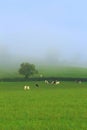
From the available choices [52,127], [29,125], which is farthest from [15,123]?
[52,127]

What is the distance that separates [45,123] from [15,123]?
4.52 feet

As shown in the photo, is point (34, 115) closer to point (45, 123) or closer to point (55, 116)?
point (55, 116)

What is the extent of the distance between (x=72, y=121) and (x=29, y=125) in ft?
7.97

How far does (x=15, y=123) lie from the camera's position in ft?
60.0

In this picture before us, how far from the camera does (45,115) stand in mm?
21500

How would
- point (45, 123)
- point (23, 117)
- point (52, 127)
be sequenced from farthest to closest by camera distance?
point (23, 117), point (45, 123), point (52, 127)

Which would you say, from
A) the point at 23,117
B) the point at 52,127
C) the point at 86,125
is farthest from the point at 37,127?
the point at 23,117

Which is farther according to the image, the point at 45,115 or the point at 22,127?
the point at 45,115

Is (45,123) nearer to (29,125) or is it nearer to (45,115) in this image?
(29,125)

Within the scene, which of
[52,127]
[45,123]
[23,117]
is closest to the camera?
[52,127]

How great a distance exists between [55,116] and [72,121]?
7.15ft

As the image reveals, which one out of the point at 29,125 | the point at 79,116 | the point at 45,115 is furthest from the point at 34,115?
the point at 29,125

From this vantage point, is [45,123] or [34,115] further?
[34,115]

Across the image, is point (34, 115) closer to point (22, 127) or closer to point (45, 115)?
point (45, 115)
